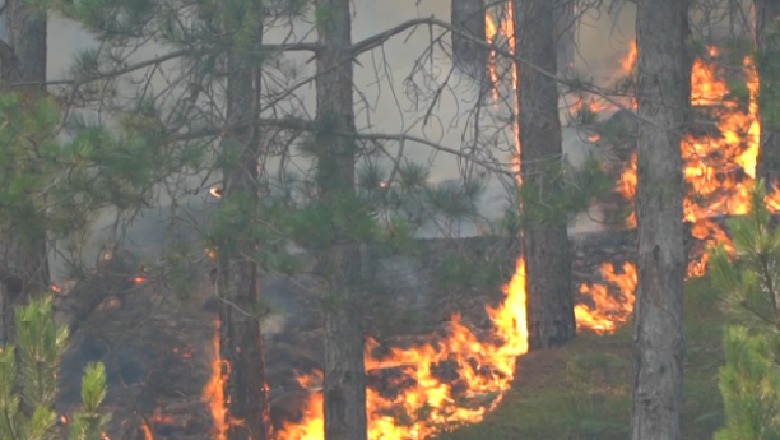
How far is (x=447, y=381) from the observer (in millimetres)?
14602

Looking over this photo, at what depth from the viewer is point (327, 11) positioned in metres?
8.52

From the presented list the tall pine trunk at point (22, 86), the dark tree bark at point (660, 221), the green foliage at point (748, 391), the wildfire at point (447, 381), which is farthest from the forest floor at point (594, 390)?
the green foliage at point (748, 391)

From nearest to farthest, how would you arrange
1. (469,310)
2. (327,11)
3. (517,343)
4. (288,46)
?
(327,11) < (288,46) < (517,343) < (469,310)

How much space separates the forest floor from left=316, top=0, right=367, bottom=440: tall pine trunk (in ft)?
5.09

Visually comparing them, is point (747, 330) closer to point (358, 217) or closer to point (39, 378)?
point (39, 378)

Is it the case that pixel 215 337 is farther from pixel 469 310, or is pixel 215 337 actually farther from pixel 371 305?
pixel 371 305

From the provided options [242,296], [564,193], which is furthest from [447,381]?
[564,193]

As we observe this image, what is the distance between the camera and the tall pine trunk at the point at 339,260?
9.00 m

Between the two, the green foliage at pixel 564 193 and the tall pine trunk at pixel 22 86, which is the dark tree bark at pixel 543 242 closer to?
the green foliage at pixel 564 193

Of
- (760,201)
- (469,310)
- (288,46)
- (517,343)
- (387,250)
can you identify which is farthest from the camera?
(469,310)

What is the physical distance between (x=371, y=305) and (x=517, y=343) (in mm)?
5966

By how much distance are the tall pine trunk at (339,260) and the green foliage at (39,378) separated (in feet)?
15.9

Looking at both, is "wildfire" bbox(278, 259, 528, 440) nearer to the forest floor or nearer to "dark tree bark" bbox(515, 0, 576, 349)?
the forest floor

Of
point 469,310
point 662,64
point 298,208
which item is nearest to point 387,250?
point 298,208
